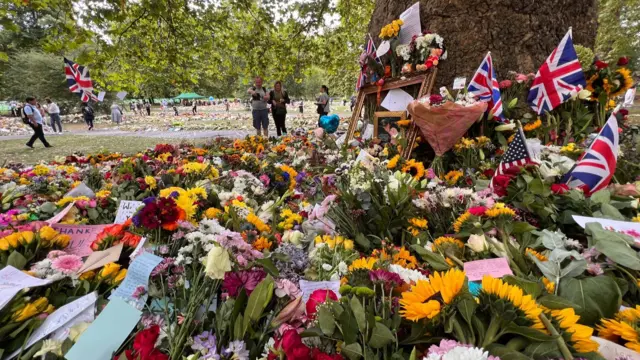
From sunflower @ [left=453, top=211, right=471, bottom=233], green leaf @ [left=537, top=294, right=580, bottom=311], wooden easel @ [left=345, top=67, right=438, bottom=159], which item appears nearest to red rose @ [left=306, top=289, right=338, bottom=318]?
green leaf @ [left=537, top=294, right=580, bottom=311]

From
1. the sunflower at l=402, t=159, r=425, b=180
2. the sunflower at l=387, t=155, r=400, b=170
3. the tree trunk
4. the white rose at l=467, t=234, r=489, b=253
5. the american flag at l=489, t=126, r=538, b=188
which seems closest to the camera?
the white rose at l=467, t=234, r=489, b=253

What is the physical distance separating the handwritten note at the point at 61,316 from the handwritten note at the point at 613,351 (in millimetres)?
1534

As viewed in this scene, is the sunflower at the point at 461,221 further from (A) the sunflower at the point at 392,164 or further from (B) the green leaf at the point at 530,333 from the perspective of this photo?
(A) the sunflower at the point at 392,164

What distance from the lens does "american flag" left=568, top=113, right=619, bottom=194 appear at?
5.54ft

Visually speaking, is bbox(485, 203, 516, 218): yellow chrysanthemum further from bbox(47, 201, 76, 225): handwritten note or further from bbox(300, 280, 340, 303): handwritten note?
bbox(47, 201, 76, 225): handwritten note

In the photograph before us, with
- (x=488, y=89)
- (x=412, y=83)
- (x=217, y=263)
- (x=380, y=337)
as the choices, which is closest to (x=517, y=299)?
(x=380, y=337)

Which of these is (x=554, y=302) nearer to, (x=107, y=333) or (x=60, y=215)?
(x=107, y=333)

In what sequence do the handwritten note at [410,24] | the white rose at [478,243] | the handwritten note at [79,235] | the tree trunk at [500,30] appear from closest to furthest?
the white rose at [478,243] < the handwritten note at [79,235] < the tree trunk at [500,30] < the handwritten note at [410,24]

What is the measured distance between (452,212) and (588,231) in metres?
0.54

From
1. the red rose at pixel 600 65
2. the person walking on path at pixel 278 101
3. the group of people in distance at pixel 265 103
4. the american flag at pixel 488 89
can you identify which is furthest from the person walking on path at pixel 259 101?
the red rose at pixel 600 65

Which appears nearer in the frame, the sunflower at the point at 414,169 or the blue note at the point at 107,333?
the blue note at the point at 107,333

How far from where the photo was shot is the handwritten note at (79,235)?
1.53 m

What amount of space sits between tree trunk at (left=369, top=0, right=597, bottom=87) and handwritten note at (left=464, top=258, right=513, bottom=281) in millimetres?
2608

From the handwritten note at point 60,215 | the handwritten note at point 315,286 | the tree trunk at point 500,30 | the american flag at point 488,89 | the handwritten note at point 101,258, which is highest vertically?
the tree trunk at point 500,30
